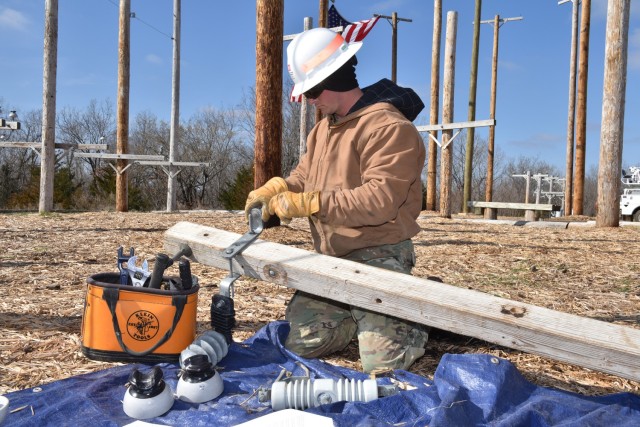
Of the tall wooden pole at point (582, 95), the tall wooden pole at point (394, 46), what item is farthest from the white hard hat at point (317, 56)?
the tall wooden pole at point (394, 46)

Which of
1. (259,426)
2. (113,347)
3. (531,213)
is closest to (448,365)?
(259,426)

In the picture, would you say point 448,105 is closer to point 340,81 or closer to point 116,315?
point 340,81

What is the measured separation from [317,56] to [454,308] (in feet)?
5.13

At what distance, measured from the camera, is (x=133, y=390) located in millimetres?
2379

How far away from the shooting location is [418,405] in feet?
7.84

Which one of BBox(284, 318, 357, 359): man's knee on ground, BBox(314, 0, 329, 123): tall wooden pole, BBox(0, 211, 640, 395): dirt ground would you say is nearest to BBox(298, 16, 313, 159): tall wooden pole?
BBox(314, 0, 329, 123): tall wooden pole

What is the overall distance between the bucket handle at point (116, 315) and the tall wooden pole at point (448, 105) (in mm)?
12491

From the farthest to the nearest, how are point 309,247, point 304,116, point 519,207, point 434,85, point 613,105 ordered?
point 434,85
point 304,116
point 519,207
point 613,105
point 309,247

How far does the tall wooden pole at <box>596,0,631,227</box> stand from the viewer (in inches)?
413

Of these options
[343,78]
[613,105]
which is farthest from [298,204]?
[613,105]

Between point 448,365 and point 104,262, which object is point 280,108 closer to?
point 104,262

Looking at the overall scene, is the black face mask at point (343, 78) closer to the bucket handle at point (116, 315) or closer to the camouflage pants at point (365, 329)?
the camouflage pants at point (365, 329)

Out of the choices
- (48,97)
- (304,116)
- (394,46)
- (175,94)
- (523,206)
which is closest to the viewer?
(48,97)

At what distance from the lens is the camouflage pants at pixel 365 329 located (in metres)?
3.04
